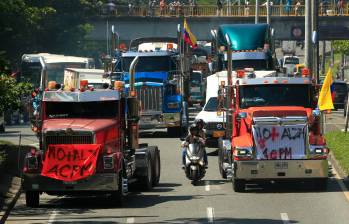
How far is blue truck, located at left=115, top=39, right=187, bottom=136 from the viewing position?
4166cm

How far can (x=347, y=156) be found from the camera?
3147 cm

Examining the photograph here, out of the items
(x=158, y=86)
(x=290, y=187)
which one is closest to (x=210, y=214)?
(x=290, y=187)

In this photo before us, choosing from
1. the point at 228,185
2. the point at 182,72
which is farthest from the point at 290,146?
the point at 182,72

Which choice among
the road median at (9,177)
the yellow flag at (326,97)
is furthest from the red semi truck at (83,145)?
the yellow flag at (326,97)

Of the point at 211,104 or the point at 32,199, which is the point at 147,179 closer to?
the point at 32,199

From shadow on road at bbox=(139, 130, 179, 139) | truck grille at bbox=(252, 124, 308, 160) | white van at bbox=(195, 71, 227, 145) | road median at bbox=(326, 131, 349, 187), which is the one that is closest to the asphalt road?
truck grille at bbox=(252, 124, 308, 160)

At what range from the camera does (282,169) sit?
2452cm

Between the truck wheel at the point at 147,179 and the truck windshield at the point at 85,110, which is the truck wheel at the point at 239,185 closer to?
the truck wheel at the point at 147,179

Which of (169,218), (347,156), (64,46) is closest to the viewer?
(169,218)

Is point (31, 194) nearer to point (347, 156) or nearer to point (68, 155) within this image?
point (68, 155)

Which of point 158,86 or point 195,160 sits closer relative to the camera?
point 195,160

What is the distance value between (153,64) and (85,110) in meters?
19.1

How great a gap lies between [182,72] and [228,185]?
53.7ft

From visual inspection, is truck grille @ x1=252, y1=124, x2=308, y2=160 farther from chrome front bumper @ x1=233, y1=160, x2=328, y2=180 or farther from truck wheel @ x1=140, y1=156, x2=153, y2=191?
truck wheel @ x1=140, y1=156, x2=153, y2=191
